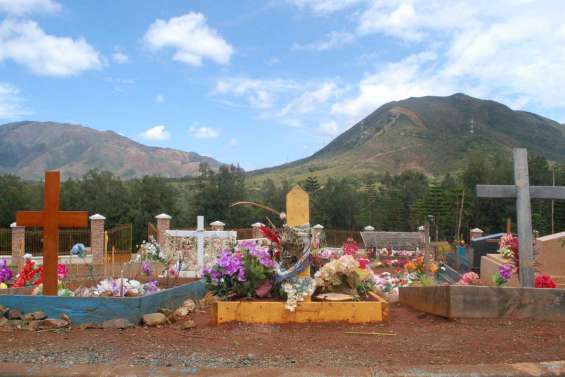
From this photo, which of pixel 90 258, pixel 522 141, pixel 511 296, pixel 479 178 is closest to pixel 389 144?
pixel 522 141

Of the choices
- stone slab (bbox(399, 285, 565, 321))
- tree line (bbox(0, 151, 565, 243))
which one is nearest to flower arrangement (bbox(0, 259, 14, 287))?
stone slab (bbox(399, 285, 565, 321))

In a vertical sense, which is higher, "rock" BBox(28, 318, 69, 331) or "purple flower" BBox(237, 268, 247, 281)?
"purple flower" BBox(237, 268, 247, 281)

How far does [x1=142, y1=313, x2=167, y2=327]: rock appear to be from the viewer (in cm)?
697

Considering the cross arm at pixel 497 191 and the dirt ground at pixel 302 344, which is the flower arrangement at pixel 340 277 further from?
the cross arm at pixel 497 191

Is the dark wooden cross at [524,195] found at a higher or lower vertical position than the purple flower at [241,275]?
higher

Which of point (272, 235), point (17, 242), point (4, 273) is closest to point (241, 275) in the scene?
point (272, 235)

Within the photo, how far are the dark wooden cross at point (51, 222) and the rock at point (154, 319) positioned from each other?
145 cm

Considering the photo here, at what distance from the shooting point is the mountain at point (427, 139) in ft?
298

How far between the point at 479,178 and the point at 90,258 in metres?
34.1

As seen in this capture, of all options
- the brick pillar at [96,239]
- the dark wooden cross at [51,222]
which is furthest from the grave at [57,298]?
the brick pillar at [96,239]

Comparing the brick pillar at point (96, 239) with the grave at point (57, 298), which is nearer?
the grave at point (57, 298)

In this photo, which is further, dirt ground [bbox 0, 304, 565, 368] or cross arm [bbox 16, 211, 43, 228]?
cross arm [bbox 16, 211, 43, 228]

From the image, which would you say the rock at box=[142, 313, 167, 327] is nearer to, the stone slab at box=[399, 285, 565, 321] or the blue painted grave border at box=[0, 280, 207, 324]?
the blue painted grave border at box=[0, 280, 207, 324]

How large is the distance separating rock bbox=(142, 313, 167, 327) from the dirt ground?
0.33 meters
